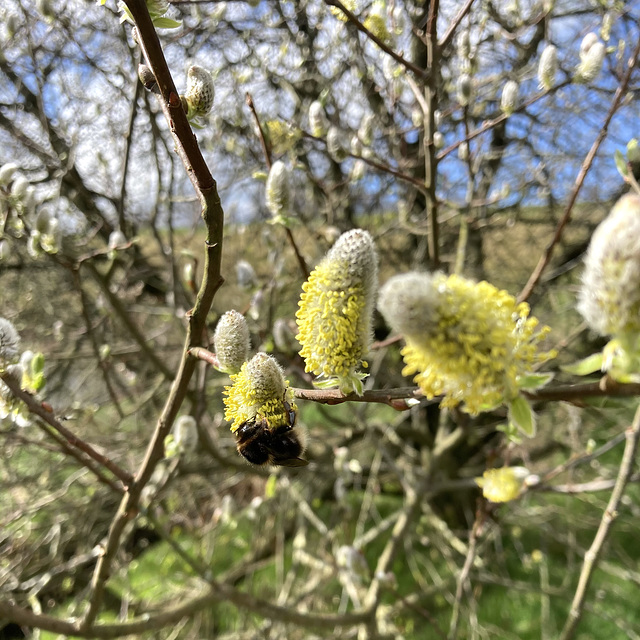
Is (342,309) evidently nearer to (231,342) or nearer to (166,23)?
(231,342)

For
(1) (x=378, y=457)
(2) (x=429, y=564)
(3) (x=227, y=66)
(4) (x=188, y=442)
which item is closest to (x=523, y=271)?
(1) (x=378, y=457)

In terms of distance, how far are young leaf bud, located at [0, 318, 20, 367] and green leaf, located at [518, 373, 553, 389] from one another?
99 cm

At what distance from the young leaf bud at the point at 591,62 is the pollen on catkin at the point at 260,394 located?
64.2 inches

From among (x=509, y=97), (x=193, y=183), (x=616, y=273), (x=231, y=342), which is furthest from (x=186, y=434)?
(x=509, y=97)

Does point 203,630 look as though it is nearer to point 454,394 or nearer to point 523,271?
point 454,394

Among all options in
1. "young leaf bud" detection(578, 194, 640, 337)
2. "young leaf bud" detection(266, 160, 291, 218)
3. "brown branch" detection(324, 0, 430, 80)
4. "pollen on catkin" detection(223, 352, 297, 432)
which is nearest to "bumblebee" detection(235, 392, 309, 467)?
"pollen on catkin" detection(223, 352, 297, 432)

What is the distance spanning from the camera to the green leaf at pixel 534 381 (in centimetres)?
64

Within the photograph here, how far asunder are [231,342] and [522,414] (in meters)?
0.50

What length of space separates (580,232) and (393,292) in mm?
4327

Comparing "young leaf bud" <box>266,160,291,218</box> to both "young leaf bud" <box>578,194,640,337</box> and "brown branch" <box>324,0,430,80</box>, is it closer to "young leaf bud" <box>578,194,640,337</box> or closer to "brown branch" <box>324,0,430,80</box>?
"brown branch" <box>324,0,430,80</box>

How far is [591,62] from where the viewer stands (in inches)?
65.1

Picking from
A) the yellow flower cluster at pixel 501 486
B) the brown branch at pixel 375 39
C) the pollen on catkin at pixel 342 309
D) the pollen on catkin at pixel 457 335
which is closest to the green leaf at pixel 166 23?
the brown branch at pixel 375 39

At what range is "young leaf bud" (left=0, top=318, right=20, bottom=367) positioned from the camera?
3.22ft

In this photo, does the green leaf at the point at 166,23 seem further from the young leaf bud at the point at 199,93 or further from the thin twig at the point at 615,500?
the thin twig at the point at 615,500
